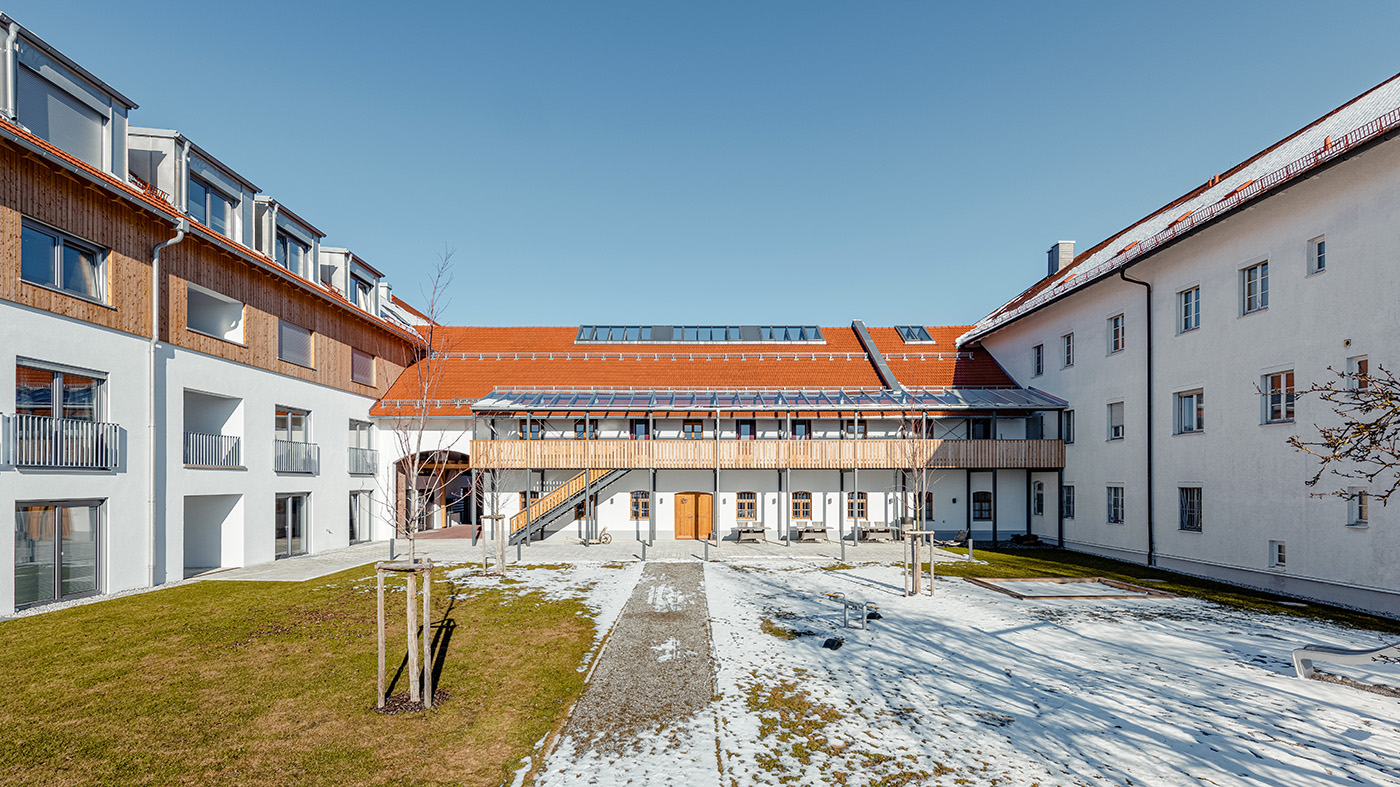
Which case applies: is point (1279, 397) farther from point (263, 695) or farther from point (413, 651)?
point (263, 695)

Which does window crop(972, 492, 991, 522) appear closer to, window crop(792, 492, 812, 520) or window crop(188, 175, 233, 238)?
window crop(792, 492, 812, 520)

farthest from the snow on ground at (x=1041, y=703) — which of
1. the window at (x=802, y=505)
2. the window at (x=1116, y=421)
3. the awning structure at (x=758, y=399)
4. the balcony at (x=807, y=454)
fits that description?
the window at (x=802, y=505)

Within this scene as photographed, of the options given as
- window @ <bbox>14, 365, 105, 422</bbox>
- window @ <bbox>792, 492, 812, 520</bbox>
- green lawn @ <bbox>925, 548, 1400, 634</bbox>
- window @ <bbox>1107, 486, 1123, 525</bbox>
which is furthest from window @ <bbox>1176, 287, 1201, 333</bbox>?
window @ <bbox>14, 365, 105, 422</bbox>

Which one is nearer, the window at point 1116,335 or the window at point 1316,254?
the window at point 1316,254

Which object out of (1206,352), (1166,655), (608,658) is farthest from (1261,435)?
(608,658)

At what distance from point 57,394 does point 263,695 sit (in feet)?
31.3

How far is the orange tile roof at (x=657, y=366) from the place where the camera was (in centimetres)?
2691

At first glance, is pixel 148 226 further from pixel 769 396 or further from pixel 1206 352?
pixel 1206 352

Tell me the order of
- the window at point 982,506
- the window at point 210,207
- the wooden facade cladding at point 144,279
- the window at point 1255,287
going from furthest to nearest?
the window at point 982,506
the window at point 210,207
the window at point 1255,287
the wooden facade cladding at point 144,279

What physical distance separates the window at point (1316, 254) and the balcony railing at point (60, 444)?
81.6 ft

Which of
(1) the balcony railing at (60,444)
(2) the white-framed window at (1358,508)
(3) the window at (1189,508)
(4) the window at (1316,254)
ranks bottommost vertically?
(3) the window at (1189,508)

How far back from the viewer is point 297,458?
20.2 m

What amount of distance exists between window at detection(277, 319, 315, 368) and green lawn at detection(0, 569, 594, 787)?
366 inches

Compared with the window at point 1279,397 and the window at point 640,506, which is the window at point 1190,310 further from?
the window at point 640,506
